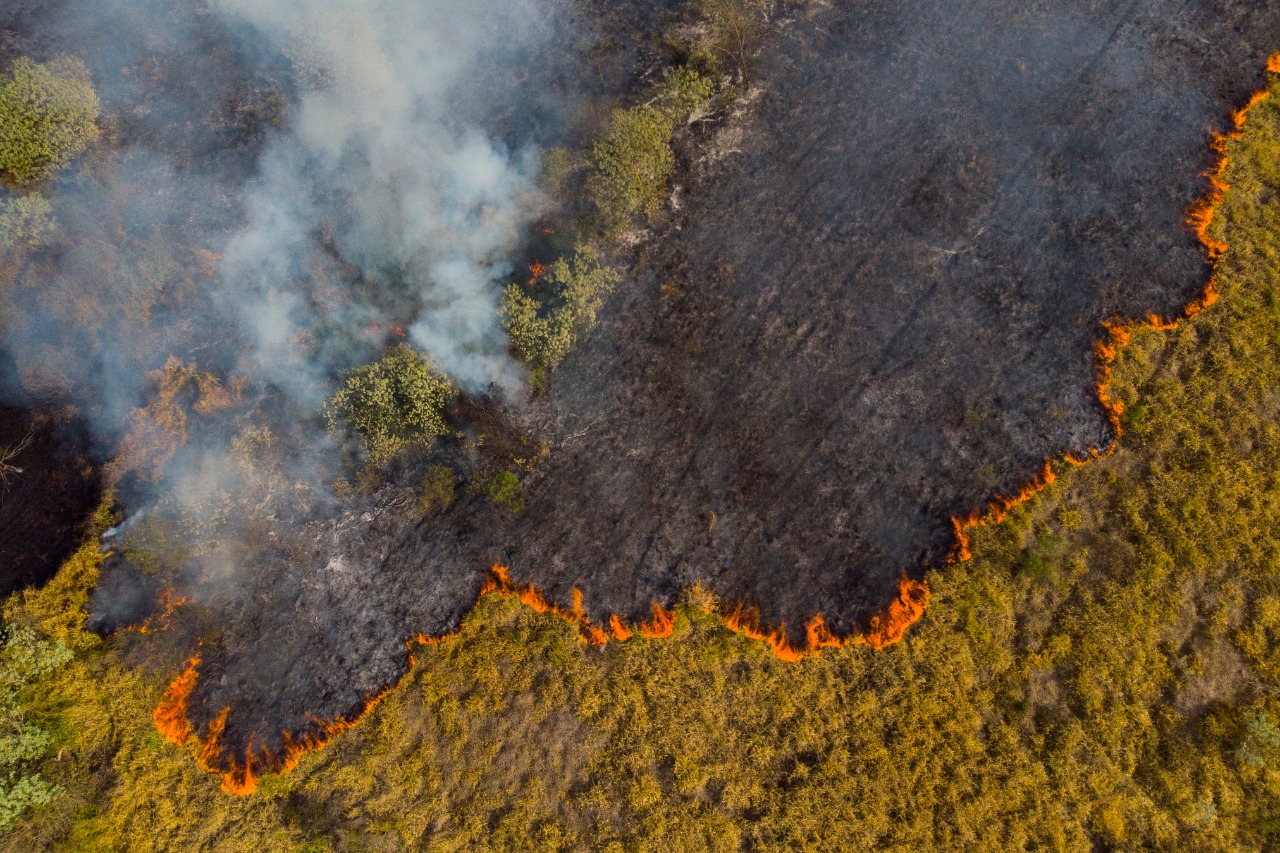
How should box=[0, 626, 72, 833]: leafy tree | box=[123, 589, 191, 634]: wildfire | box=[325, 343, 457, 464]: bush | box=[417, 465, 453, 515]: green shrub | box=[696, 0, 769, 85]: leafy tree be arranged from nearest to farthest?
box=[0, 626, 72, 833]: leafy tree → box=[325, 343, 457, 464]: bush → box=[123, 589, 191, 634]: wildfire → box=[417, 465, 453, 515]: green shrub → box=[696, 0, 769, 85]: leafy tree

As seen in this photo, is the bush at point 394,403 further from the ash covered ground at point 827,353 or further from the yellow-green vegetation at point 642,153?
the yellow-green vegetation at point 642,153

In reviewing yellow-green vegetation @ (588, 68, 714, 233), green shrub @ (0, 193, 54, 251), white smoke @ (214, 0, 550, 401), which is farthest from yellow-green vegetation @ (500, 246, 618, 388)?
green shrub @ (0, 193, 54, 251)

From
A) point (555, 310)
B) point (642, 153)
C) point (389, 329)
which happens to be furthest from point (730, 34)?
point (389, 329)

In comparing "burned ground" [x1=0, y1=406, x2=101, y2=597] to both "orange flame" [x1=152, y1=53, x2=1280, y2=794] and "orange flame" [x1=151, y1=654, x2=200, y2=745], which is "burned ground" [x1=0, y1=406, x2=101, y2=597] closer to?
"orange flame" [x1=151, y1=654, x2=200, y2=745]

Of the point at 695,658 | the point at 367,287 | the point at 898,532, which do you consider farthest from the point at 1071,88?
the point at 367,287

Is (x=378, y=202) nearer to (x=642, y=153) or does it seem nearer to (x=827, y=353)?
(x=642, y=153)

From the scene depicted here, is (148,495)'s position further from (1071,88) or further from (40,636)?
(1071,88)
